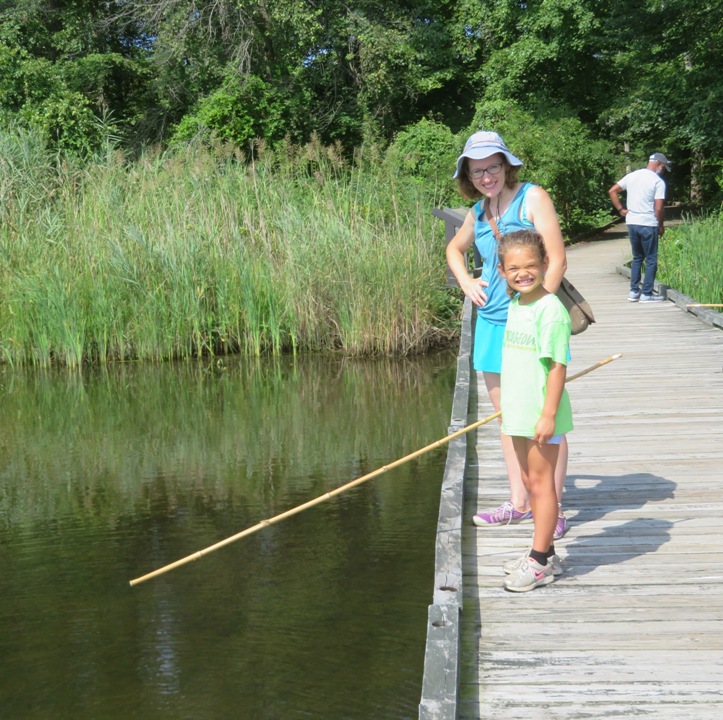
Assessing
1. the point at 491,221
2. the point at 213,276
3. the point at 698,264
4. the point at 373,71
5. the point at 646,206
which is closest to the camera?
the point at 491,221

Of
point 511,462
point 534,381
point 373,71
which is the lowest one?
point 511,462

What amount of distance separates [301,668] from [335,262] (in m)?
8.07

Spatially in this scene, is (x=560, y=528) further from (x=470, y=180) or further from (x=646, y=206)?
(x=646, y=206)

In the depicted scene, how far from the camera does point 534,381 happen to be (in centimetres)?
388

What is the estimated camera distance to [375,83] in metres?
26.3

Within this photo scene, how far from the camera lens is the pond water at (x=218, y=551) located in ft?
15.8

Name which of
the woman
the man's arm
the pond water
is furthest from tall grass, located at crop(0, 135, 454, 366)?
the woman

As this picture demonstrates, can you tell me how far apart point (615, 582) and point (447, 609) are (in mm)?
860

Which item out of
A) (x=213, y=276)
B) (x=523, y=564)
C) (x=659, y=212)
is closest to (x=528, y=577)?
(x=523, y=564)

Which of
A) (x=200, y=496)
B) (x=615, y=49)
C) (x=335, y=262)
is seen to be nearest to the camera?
(x=200, y=496)

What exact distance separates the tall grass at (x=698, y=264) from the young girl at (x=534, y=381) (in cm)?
832

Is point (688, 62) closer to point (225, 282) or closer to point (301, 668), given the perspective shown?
point (225, 282)

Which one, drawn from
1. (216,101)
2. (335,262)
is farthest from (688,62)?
(335,262)

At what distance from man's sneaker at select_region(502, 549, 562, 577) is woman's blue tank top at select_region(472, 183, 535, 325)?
2.96ft
